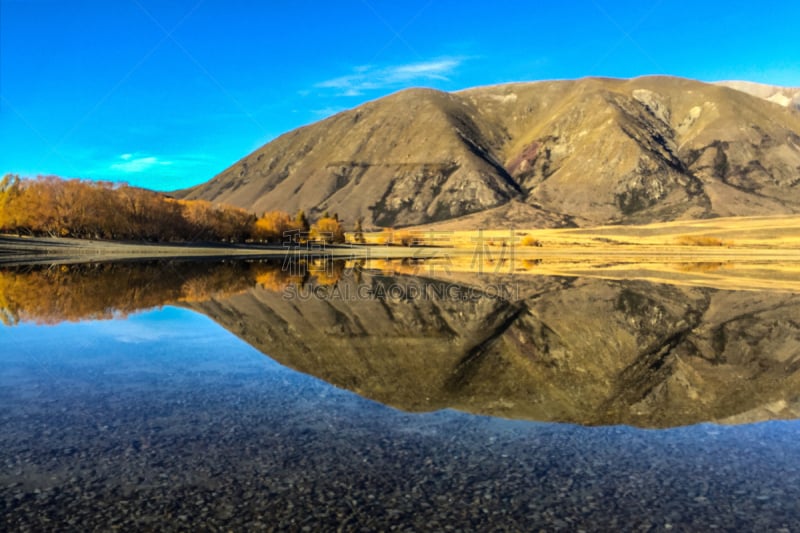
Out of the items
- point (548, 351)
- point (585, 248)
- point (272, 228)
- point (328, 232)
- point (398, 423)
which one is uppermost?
point (272, 228)

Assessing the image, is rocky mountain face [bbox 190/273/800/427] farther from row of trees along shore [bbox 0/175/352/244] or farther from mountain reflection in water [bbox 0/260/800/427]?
row of trees along shore [bbox 0/175/352/244]

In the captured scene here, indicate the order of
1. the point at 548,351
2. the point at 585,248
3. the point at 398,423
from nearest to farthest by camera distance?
the point at 398,423 < the point at 548,351 < the point at 585,248

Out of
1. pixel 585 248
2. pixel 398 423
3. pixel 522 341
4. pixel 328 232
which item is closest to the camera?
pixel 398 423

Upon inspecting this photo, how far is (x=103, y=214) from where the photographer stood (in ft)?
338

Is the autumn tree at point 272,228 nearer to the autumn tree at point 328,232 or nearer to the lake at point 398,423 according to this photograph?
the autumn tree at point 328,232

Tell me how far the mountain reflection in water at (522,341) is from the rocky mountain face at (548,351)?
56 mm

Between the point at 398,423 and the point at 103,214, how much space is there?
355 ft

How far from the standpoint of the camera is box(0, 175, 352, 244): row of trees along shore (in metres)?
97.0

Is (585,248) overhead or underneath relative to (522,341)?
overhead

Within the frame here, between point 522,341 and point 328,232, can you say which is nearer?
point 522,341

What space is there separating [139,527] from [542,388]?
A: 8522 millimetres

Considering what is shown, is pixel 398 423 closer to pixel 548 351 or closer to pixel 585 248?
pixel 548 351

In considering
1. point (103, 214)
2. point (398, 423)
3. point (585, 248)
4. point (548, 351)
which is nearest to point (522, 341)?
point (548, 351)

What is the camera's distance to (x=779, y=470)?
7906 millimetres
